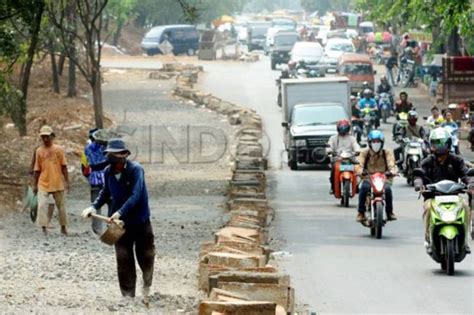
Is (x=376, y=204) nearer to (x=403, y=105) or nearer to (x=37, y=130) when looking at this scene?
(x=403, y=105)

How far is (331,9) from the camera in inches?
5930

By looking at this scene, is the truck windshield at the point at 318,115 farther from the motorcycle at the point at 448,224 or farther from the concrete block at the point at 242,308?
the concrete block at the point at 242,308

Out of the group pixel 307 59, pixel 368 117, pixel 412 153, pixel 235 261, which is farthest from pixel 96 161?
pixel 307 59

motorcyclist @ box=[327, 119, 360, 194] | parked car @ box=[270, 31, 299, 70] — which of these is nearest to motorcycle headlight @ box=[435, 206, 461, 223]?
motorcyclist @ box=[327, 119, 360, 194]

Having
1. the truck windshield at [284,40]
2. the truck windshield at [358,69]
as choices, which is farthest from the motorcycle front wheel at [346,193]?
the truck windshield at [284,40]

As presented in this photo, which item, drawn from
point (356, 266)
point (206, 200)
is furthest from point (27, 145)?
point (356, 266)

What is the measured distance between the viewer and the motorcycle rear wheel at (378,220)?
65.8 ft

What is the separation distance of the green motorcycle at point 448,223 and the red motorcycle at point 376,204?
3866 millimetres

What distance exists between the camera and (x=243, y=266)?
14.8 meters

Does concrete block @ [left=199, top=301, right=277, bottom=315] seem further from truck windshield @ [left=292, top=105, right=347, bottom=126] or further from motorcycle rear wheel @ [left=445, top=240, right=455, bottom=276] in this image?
truck windshield @ [left=292, top=105, right=347, bottom=126]

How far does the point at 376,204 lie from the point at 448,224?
421 cm

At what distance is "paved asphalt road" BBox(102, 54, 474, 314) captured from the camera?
1438 cm

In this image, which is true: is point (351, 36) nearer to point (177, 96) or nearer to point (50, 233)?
point (177, 96)

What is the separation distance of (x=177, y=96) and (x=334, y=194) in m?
30.5
